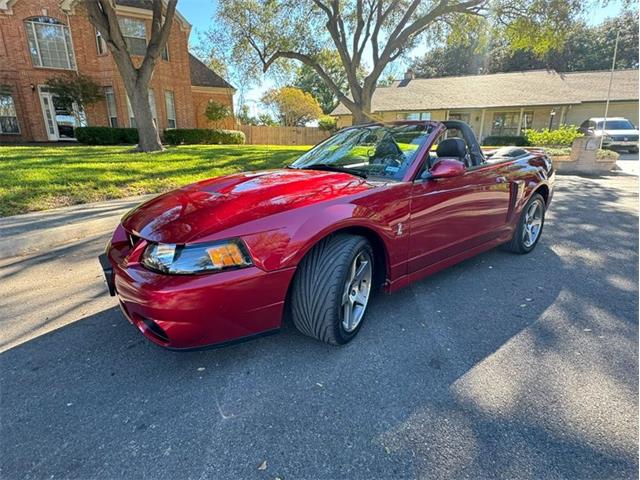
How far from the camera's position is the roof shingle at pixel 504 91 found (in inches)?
976

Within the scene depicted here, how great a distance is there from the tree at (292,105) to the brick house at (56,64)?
57.9 ft

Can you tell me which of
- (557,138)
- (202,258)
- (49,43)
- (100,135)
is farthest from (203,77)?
(202,258)

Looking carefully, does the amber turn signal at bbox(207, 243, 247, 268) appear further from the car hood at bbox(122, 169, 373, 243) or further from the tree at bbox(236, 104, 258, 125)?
the tree at bbox(236, 104, 258, 125)

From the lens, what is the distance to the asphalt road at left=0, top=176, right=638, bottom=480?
5.30 ft

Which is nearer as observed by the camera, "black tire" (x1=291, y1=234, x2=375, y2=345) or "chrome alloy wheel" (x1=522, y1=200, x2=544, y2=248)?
"black tire" (x1=291, y1=234, x2=375, y2=345)

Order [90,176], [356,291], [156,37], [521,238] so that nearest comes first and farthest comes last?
[356,291]
[521,238]
[90,176]
[156,37]

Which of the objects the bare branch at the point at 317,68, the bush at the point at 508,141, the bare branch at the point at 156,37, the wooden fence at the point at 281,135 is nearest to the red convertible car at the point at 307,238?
the bare branch at the point at 156,37

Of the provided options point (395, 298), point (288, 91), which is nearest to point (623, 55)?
point (288, 91)

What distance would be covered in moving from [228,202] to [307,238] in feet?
1.89

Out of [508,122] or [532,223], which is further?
[508,122]

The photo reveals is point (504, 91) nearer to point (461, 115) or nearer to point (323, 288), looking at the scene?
point (461, 115)

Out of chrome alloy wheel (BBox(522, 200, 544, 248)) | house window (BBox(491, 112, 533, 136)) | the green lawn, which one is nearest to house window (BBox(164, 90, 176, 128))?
the green lawn

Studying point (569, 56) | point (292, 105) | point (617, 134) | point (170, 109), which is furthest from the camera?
point (569, 56)

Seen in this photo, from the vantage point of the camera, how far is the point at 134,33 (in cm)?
1802
